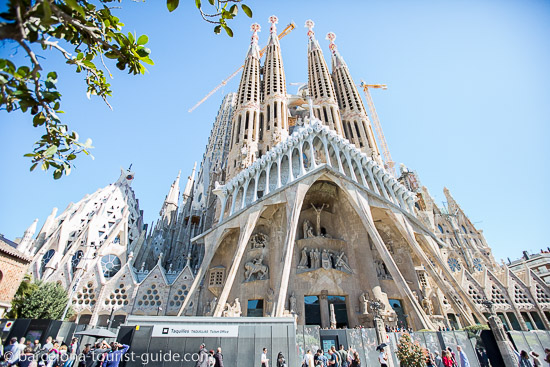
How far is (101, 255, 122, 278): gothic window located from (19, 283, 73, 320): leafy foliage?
6.29m

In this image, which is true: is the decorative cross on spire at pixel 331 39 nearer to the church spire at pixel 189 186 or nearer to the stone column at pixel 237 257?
the church spire at pixel 189 186

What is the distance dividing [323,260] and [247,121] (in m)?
17.7

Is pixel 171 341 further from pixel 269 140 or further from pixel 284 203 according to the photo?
pixel 269 140

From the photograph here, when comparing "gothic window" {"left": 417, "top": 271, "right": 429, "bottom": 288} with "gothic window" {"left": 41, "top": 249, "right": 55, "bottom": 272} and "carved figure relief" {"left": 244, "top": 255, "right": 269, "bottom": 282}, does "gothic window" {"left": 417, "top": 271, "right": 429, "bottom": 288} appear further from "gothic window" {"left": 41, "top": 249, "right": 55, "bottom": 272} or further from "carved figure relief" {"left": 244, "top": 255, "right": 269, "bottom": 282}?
"gothic window" {"left": 41, "top": 249, "right": 55, "bottom": 272}

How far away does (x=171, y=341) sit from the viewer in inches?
298

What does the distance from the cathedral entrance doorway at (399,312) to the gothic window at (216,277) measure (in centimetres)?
1080

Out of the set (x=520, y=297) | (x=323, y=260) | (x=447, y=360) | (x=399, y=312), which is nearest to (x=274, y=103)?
(x=323, y=260)

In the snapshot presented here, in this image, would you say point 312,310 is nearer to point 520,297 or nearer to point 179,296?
point 179,296

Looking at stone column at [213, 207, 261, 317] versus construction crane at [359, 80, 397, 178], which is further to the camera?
construction crane at [359, 80, 397, 178]

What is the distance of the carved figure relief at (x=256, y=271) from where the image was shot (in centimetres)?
1705

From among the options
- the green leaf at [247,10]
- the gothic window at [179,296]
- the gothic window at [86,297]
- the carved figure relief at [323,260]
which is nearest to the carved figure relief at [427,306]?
the carved figure relief at [323,260]

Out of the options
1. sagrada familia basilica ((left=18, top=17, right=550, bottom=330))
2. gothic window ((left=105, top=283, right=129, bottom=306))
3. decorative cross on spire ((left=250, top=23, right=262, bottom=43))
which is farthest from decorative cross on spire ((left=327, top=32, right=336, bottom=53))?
gothic window ((left=105, top=283, right=129, bottom=306))

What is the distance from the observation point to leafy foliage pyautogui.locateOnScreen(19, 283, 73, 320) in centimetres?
1438

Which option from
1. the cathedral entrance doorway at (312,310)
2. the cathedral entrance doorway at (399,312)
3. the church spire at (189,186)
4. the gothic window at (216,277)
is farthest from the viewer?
the church spire at (189,186)
